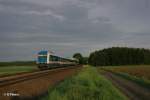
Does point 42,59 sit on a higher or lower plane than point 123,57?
lower

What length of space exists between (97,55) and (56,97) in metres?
140

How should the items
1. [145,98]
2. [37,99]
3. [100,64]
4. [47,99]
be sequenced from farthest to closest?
1. [100,64]
2. [145,98]
3. [37,99]
4. [47,99]

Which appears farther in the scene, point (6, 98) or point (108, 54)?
point (108, 54)

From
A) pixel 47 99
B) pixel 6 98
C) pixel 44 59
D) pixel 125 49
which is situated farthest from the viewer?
pixel 125 49

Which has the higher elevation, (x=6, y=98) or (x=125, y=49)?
(x=125, y=49)

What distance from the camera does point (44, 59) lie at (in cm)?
5047

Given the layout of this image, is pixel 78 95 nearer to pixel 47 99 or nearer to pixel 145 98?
pixel 47 99

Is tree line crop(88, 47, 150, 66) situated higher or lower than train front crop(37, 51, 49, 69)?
higher

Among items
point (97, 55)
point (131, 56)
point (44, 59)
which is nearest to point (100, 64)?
point (97, 55)

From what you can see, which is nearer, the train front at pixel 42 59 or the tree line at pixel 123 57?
the train front at pixel 42 59

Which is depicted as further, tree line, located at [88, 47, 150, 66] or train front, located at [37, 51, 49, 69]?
tree line, located at [88, 47, 150, 66]

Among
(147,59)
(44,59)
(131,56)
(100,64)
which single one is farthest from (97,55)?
(44,59)

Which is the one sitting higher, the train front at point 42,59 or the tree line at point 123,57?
the tree line at point 123,57

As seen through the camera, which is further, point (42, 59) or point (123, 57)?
point (123, 57)
